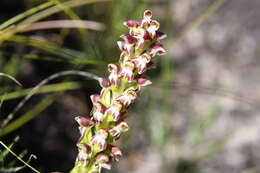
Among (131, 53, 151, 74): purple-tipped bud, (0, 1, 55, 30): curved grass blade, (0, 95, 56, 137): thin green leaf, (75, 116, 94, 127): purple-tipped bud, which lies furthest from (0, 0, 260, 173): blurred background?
(131, 53, 151, 74): purple-tipped bud

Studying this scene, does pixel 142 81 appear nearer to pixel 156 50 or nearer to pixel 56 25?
pixel 156 50

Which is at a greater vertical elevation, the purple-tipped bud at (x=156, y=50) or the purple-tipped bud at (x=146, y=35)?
the purple-tipped bud at (x=146, y=35)

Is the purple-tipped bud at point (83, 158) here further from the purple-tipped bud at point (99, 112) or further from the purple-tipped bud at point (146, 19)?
the purple-tipped bud at point (146, 19)

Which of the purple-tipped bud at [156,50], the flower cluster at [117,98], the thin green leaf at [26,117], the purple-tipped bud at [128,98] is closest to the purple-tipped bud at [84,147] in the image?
the flower cluster at [117,98]

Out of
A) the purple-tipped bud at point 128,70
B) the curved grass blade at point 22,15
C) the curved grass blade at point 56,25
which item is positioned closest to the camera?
the purple-tipped bud at point 128,70

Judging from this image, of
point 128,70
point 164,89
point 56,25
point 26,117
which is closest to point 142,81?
point 128,70

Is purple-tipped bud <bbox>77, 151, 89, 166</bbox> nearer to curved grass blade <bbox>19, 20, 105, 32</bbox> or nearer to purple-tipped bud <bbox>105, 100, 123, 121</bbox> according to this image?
purple-tipped bud <bbox>105, 100, 123, 121</bbox>

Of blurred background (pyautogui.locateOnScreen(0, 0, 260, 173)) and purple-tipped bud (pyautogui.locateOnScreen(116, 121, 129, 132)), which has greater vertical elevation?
blurred background (pyautogui.locateOnScreen(0, 0, 260, 173))
